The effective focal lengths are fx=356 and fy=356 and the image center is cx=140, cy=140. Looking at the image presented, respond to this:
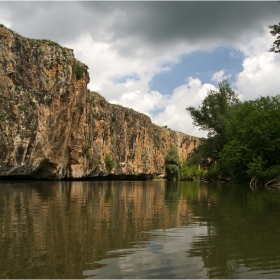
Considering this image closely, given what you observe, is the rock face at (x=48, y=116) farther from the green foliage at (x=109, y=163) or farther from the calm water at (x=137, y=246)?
the calm water at (x=137, y=246)

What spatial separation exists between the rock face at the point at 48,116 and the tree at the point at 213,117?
16.8 m

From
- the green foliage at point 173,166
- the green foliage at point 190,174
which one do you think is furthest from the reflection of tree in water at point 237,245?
the green foliage at point 190,174

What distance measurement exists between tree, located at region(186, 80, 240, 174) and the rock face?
1680 centimetres

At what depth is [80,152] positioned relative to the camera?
178 ft

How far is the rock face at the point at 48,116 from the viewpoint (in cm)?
3672

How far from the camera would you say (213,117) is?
1943 inches

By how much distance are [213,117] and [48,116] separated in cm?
2217

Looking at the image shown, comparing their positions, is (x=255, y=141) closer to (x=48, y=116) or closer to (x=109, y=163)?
(x=48, y=116)

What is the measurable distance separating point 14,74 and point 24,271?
3534 centimetres

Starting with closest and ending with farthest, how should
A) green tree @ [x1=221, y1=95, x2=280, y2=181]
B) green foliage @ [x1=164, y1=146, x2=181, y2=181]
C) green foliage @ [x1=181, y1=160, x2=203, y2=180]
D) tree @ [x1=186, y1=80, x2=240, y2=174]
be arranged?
1. green tree @ [x1=221, y1=95, x2=280, y2=181]
2. tree @ [x1=186, y1=80, x2=240, y2=174]
3. green foliage @ [x1=164, y1=146, x2=181, y2=181]
4. green foliage @ [x1=181, y1=160, x2=203, y2=180]

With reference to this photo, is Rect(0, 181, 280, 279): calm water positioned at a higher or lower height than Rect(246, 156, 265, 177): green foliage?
lower

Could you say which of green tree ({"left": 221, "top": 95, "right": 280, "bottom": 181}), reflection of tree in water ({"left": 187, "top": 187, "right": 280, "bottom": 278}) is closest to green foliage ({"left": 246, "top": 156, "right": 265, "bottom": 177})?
green tree ({"left": 221, "top": 95, "right": 280, "bottom": 181})

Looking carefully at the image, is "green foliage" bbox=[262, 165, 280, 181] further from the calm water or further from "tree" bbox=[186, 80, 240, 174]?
the calm water

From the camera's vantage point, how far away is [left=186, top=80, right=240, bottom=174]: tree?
48.9 meters
